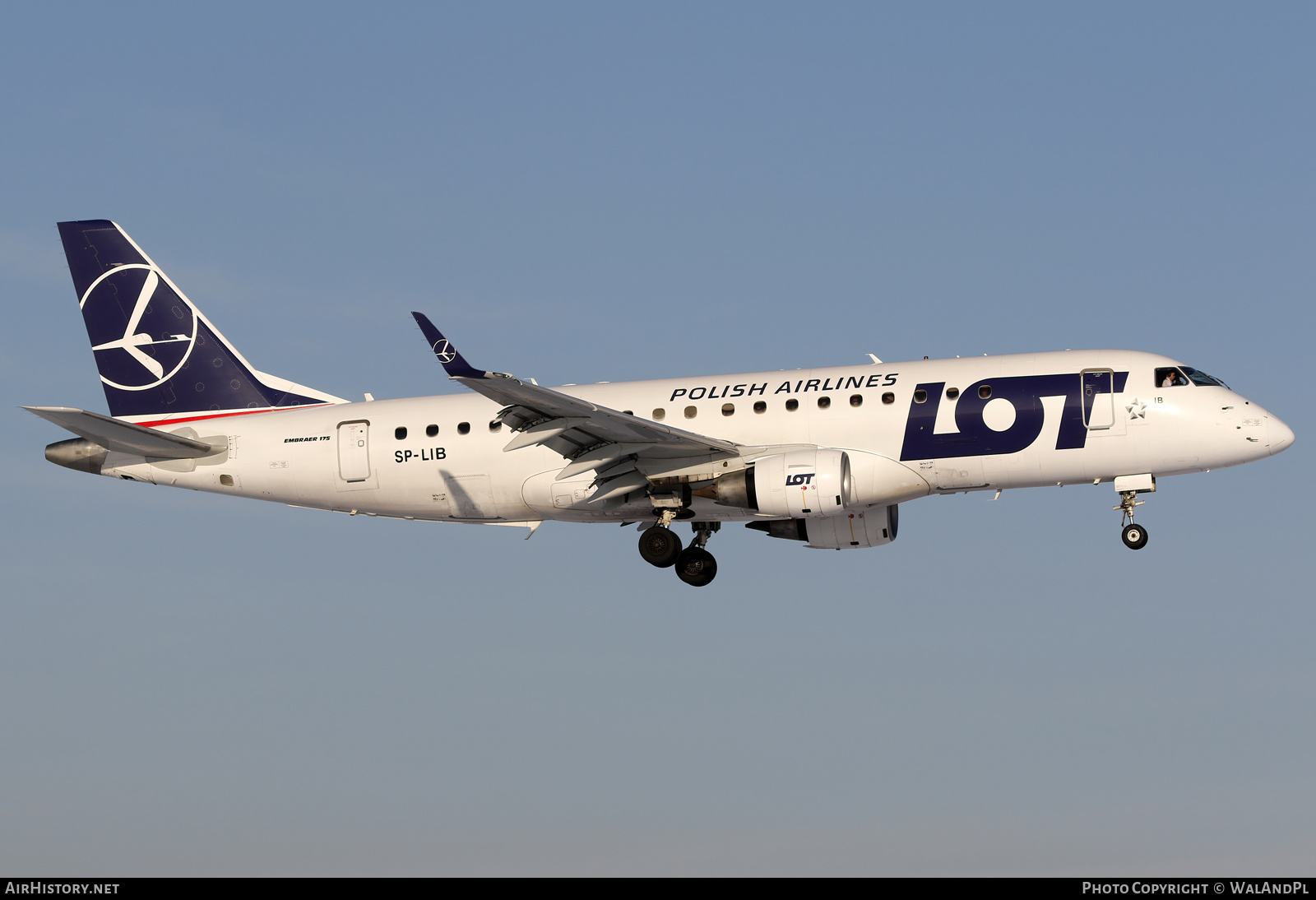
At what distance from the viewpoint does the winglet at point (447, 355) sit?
3253cm

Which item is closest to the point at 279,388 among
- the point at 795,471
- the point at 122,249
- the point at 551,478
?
the point at 122,249

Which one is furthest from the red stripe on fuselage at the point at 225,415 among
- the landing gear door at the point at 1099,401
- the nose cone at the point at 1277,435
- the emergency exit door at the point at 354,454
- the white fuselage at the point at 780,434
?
Result: the nose cone at the point at 1277,435

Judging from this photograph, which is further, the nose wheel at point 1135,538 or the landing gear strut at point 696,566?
the landing gear strut at point 696,566

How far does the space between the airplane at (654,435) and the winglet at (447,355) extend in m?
0.04

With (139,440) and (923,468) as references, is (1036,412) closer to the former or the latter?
(923,468)

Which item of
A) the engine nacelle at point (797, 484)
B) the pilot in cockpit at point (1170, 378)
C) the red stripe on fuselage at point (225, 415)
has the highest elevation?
the red stripe on fuselage at point (225, 415)

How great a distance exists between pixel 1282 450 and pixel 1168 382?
3.30 m

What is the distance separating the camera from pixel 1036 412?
37281 millimetres

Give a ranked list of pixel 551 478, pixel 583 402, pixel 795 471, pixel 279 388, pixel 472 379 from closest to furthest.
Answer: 1. pixel 472 379
2. pixel 583 402
3. pixel 795 471
4. pixel 551 478
5. pixel 279 388

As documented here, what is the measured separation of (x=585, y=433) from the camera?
3766cm

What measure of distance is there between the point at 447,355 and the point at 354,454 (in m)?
9.70

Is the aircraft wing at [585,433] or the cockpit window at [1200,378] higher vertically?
the cockpit window at [1200,378]

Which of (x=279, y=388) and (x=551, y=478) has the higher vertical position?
(x=279, y=388)

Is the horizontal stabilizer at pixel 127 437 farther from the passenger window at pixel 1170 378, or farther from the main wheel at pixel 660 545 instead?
the passenger window at pixel 1170 378
